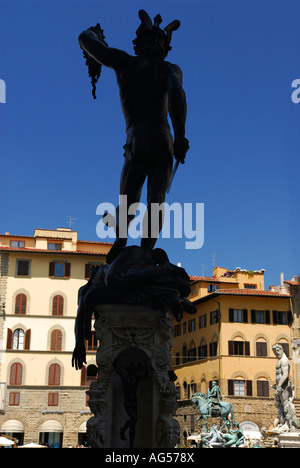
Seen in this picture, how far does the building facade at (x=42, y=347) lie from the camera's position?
52.8 meters

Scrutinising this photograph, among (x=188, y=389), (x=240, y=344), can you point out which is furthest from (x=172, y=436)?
(x=188, y=389)

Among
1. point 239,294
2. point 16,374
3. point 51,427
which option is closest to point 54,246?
point 16,374

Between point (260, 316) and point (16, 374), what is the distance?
2251cm

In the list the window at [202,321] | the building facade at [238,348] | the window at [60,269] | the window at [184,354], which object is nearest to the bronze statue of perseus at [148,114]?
the window at [60,269]

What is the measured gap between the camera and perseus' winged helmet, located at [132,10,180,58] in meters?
7.49

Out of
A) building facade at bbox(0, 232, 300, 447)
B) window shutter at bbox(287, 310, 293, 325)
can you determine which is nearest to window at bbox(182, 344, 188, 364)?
building facade at bbox(0, 232, 300, 447)

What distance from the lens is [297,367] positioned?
59.2 meters

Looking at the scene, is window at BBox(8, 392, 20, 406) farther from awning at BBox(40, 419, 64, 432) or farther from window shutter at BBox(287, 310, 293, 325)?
window shutter at BBox(287, 310, 293, 325)

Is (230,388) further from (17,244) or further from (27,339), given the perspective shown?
(17,244)

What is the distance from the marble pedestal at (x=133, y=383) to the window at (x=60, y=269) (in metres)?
50.5

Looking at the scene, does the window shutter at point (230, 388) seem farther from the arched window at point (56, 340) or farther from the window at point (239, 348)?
the arched window at point (56, 340)

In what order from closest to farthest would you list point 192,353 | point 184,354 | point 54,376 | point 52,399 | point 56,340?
point 52,399, point 54,376, point 56,340, point 192,353, point 184,354

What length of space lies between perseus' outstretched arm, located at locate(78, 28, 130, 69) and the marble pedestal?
2778 mm

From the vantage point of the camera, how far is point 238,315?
5988 centimetres
